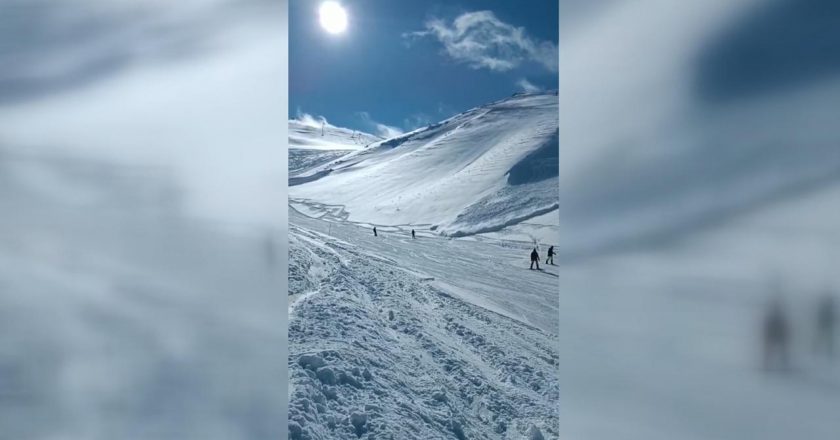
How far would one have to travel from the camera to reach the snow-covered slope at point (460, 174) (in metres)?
1.90

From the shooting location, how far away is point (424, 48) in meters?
1.96
